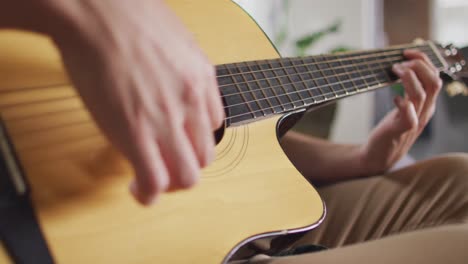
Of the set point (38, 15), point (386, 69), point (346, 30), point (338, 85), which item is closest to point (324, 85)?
point (338, 85)

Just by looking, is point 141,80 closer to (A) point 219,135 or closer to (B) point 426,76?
→ (A) point 219,135

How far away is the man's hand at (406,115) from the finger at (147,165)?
0.63m

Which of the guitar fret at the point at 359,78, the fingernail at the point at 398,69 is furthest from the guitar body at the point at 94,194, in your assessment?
the fingernail at the point at 398,69

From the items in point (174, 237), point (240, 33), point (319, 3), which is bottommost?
point (319, 3)

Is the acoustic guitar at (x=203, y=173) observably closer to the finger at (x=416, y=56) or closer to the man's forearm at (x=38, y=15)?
the man's forearm at (x=38, y=15)

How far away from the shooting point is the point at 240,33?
0.68 metres

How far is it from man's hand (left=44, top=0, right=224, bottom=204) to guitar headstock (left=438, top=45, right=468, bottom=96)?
2.70ft

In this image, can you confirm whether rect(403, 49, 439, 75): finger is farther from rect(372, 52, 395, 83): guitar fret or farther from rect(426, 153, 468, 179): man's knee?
rect(426, 153, 468, 179): man's knee

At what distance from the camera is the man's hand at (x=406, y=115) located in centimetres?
84

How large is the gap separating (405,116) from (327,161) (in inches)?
7.4

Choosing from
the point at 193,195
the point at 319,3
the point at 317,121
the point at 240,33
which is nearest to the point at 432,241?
the point at 193,195

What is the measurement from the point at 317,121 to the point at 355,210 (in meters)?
0.61

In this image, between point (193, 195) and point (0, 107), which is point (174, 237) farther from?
point (0, 107)

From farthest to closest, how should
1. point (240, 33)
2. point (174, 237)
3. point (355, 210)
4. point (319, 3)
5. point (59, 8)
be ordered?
point (319, 3) → point (355, 210) → point (240, 33) → point (174, 237) → point (59, 8)
